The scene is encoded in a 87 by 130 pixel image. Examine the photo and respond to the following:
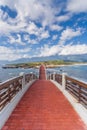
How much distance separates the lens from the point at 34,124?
5.64m

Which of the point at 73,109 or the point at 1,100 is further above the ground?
the point at 1,100

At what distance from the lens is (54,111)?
6988mm

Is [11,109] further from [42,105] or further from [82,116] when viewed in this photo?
[82,116]

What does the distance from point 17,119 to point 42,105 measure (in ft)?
6.44

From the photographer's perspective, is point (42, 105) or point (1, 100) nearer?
point (1, 100)

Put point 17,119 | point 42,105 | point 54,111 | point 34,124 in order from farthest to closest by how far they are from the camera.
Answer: point 42,105 → point 54,111 → point 17,119 → point 34,124

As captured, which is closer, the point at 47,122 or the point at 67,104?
the point at 47,122

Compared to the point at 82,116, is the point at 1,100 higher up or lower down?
higher up

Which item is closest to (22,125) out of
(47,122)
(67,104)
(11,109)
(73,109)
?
(47,122)

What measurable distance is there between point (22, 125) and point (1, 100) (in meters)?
1.07

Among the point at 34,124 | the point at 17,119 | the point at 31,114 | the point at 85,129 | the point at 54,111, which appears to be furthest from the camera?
the point at 54,111

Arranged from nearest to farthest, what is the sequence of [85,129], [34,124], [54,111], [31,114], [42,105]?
[85,129], [34,124], [31,114], [54,111], [42,105]

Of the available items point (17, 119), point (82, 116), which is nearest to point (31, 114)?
point (17, 119)

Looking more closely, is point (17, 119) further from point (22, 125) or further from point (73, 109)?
point (73, 109)
